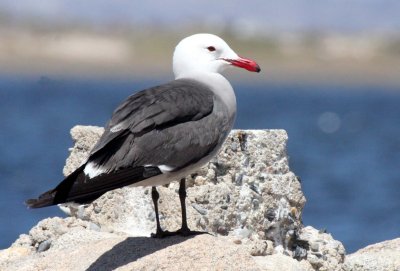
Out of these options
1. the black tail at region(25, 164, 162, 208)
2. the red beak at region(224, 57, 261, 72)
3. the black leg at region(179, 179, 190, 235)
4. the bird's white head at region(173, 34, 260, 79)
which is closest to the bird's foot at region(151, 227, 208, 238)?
the black leg at region(179, 179, 190, 235)

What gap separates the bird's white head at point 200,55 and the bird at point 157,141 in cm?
10

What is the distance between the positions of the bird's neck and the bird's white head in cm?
6

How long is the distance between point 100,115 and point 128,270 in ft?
108

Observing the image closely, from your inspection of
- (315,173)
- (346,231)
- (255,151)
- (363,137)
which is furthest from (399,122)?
(255,151)

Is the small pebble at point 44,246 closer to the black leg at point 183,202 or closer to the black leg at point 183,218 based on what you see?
the black leg at point 183,218

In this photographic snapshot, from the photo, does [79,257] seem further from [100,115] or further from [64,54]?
[64,54]

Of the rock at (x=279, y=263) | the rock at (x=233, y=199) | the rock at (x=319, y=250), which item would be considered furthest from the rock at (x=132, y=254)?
the rock at (x=319, y=250)

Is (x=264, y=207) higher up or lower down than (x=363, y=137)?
lower down

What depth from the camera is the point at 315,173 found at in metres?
26.2

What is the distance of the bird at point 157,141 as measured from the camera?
21.5ft

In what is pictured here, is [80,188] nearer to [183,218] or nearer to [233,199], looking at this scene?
[183,218]

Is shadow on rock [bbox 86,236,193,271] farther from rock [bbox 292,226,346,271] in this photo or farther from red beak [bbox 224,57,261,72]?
red beak [bbox 224,57,261,72]

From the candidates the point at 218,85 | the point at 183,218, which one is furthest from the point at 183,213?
the point at 218,85

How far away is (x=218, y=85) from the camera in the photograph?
7.52 meters
